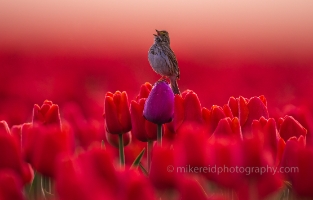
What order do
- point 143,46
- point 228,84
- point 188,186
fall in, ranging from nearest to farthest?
A: point 188,186 < point 228,84 < point 143,46

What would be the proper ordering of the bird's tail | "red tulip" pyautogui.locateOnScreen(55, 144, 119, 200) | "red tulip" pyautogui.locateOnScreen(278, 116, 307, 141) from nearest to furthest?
1. "red tulip" pyautogui.locateOnScreen(55, 144, 119, 200)
2. "red tulip" pyautogui.locateOnScreen(278, 116, 307, 141)
3. the bird's tail

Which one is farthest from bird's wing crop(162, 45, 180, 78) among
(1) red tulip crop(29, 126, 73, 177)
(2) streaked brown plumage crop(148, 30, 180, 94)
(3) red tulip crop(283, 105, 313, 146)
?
(1) red tulip crop(29, 126, 73, 177)

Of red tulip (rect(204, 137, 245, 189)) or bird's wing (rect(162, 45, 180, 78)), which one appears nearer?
red tulip (rect(204, 137, 245, 189))

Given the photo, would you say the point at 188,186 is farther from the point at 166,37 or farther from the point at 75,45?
the point at 75,45

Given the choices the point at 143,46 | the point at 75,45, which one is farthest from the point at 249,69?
the point at 75,45

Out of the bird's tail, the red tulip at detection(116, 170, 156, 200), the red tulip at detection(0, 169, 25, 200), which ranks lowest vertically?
the bird's tail

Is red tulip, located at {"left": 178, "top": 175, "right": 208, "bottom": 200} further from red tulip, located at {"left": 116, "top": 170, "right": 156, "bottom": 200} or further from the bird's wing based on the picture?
the bird's wing

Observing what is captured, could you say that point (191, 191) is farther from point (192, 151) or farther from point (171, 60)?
point (171, 60)

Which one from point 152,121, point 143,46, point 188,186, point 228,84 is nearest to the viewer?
point 188,186
